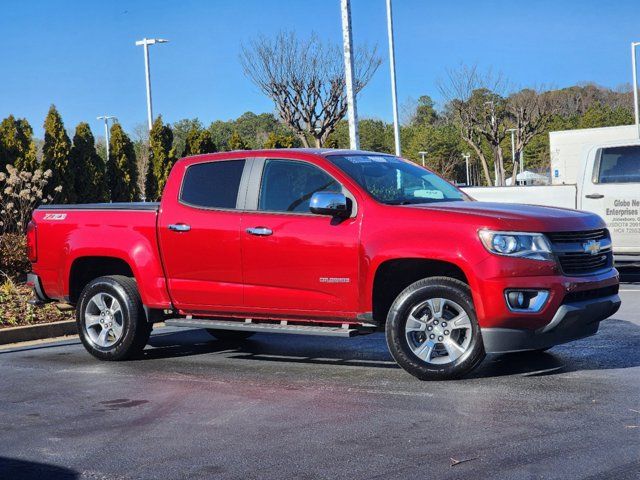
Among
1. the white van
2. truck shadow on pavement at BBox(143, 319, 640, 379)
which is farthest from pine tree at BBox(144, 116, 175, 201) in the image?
truck shadow on pavement at BBox(143, 319, 640, 379)

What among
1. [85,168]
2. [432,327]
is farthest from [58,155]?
[432,327]

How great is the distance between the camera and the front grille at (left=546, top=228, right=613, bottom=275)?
6984 millimetres

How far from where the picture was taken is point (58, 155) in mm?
22531

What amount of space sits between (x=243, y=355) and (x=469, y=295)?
2797mm

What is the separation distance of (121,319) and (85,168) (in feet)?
52.6

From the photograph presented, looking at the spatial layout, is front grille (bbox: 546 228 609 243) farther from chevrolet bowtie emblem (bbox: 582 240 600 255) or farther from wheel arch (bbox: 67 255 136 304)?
wheel arch (bbox: 67 255 136 304)

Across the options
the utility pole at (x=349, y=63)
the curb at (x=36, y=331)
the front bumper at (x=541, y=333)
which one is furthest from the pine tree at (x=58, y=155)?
the front bumper at (x=541, y=333)

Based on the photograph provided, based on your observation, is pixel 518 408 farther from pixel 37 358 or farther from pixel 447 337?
pixel 37 358

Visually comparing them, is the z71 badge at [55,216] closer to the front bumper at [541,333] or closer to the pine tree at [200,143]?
the front bumper at [541,333]

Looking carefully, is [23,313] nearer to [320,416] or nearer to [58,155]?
[320,416]

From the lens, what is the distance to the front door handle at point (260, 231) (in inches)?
307

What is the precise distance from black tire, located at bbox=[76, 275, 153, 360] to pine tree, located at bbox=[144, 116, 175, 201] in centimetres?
2102

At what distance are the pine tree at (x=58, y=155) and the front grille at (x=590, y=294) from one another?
1697cm

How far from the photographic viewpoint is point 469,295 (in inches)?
276
